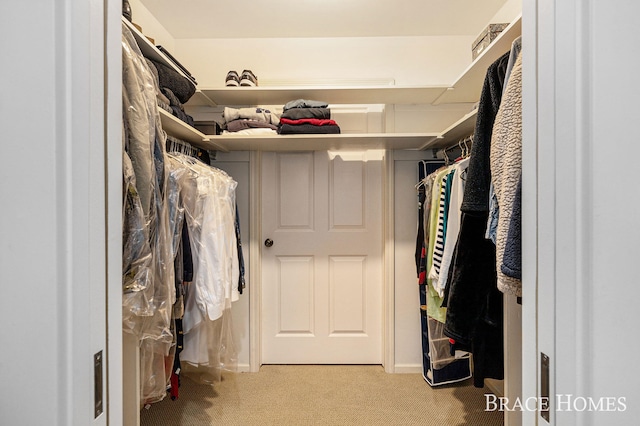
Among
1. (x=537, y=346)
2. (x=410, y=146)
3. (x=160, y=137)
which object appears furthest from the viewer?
(x=410, y=146)

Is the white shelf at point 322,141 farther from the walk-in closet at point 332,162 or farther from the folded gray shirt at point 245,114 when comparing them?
the folded gray shirt at point 245,114

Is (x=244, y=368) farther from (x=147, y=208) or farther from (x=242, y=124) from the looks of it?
(x=147, y=208)

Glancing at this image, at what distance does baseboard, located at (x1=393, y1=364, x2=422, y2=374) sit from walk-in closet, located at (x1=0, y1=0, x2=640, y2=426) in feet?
0.05

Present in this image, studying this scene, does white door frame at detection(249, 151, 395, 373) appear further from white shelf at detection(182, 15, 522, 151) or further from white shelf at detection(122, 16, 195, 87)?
white shelf at detection(122, 16, 195, 87)

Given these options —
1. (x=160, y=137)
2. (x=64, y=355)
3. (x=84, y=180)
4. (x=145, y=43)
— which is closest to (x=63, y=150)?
(x=84, y=180)

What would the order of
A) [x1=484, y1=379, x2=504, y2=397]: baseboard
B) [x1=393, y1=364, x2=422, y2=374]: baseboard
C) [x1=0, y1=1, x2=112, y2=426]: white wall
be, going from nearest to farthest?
[x1=0, y1=1, x2=112, y2=426]: white wall → [x1=484, y1=379, x2=504, y2=397]: baseboard → [x1=393, y1=364, x2=422, y2=374]: baseboard

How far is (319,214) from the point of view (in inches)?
102

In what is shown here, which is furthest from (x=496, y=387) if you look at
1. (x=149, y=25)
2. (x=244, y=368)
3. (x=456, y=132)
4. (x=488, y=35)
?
(x=149, y=25)

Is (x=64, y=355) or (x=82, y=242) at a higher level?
(x=82, y=242)

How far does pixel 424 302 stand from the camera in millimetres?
2316

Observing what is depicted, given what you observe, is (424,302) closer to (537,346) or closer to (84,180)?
(537,346)

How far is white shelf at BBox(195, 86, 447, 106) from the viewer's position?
2.15m

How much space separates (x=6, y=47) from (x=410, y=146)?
2.20m

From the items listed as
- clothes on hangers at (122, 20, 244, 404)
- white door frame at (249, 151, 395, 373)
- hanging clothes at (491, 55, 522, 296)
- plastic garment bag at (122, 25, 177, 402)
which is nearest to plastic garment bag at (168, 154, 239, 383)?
clothes on hangers at (122, 20, 244, 404)
